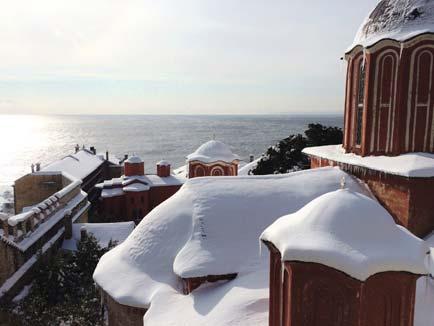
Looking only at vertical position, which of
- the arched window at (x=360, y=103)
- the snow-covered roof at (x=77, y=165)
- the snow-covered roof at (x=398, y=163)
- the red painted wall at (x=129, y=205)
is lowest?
the red painted wall at (x=129, y=205)

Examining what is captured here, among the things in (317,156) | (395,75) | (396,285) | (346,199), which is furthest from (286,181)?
(396,285)

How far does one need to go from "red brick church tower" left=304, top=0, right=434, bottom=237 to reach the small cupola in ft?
13.1

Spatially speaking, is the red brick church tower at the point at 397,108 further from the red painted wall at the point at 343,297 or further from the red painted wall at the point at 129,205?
the red painted wall at the point at 129,205

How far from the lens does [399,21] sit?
35.2ft

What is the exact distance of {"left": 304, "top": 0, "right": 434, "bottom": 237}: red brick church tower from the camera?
31.8ft

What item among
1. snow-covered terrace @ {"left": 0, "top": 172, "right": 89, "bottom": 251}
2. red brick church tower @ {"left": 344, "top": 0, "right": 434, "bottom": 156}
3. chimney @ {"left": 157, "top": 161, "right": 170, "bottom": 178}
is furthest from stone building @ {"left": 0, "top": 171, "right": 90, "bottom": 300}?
red brick church tower @ {"left": 344, "top": 0, "right": 434, "bottom": 156}

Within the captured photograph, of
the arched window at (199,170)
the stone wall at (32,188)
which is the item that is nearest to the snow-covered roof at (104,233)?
the arched window at (199,170)

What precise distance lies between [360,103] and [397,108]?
119 cm

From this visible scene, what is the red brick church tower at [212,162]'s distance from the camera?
2405 centimetres

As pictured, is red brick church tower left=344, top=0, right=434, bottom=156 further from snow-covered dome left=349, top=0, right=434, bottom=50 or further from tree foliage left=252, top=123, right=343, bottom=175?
tree foliage left=252, top=123, right=343, bottom=175

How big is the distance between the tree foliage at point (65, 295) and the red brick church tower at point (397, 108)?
8361 mm

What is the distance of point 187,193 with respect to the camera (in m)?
10.7

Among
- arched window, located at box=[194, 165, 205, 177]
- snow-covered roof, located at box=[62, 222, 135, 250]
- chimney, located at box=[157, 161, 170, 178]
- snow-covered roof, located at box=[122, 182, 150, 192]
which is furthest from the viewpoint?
chimney, located at box=[157, 161, 170, 178]

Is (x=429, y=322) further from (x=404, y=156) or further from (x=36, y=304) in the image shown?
(x=36, y=304)
